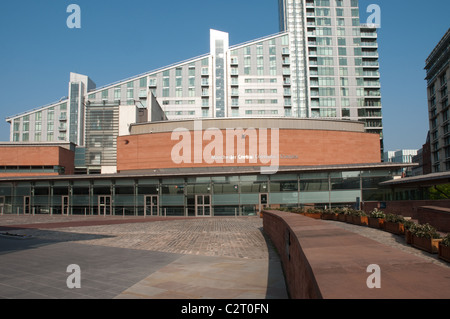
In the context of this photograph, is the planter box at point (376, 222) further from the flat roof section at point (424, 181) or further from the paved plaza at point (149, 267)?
the flat roof section at point (424, 181)

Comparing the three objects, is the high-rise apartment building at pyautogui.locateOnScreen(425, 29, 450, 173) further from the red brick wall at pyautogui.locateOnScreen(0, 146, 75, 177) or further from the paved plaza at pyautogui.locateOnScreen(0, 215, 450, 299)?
the red brick wall at pyautogui.locateOnScreen(0, 146, 75, 177)

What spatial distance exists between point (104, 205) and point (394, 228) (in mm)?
33247

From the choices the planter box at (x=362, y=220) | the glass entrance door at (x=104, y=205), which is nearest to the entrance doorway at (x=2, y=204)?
the glass entrance door at (x=104, y=205)

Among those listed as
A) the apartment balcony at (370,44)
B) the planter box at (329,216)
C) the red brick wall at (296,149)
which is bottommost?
the planter box at (329,216)

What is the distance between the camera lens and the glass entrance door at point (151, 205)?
1593 inches

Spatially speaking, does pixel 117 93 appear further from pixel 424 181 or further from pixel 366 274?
pixel 366 274

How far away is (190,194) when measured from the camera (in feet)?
130

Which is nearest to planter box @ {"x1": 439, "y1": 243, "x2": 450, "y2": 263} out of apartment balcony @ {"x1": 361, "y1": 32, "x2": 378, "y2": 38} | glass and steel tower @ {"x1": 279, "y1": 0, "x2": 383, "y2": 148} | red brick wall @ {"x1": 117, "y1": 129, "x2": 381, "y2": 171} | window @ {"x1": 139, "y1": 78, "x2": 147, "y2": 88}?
red brick wall @ {"x1": 117, "y1": 129, "x2": 381, "y2": 171}

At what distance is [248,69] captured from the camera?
10106 cm

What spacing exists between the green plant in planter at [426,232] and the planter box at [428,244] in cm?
13

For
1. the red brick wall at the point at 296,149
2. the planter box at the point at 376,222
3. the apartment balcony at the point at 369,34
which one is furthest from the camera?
the apartment balcony at the point at 369,34

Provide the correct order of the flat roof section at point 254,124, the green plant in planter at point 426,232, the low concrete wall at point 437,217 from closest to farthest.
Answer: the green plant in planter at point 426,232 < the low concrete wall at point 437,217 < the flat roof section at point 254,124

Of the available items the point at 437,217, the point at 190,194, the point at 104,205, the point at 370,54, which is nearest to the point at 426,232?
the point at 437,217

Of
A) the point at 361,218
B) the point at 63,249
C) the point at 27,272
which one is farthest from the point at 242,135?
the point at 27,272
